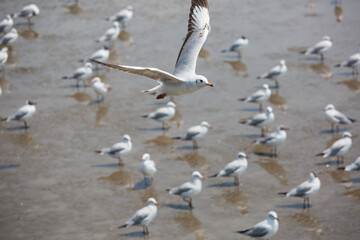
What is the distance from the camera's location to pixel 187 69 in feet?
34.8

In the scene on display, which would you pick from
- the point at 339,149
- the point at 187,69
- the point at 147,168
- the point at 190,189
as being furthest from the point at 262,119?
the point at 187,69

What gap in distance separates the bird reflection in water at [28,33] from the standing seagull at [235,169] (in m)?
12.4

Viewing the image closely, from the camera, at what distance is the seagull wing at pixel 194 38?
35.2ft

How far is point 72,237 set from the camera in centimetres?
1331

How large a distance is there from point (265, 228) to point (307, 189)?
168 centimetres

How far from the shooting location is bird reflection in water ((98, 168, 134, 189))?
15445 mm

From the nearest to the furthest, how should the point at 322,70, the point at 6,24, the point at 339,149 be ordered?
the point at 339,149 < the point at 322,70 < the point at 6,24

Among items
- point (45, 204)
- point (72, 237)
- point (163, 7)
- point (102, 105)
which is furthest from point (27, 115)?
point (163, 7)

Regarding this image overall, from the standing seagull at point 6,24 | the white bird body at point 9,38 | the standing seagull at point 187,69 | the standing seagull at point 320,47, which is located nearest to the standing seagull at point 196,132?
the standing seagull at point 187,69

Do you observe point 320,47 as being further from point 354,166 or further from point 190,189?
point 190,189

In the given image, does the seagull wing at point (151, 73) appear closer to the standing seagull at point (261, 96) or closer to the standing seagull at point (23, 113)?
the standing seagull at point (23, 113)

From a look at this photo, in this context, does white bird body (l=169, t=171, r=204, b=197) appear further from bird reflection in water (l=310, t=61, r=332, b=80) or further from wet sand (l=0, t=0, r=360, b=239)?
bird reflection in water (l=310, t=61, r=332, b=80)

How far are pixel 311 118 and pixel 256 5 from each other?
9383mm

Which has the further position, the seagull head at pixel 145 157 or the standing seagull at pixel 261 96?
the standing seagull at pixel 261 96
